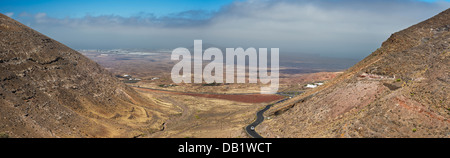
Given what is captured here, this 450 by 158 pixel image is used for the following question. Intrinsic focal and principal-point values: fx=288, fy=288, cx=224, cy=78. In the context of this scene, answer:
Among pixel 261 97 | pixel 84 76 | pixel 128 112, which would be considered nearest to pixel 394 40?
pixel 261 97

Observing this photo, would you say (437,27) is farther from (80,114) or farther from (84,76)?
Answer: (84,76)

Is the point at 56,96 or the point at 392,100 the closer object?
the point at 392,100

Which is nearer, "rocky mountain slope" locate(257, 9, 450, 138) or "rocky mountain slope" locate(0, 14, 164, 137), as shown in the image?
"rocky mountain slope" locate(257, 9, 450, 138)

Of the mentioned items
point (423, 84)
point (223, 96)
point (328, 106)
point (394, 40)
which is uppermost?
point (394, 40)

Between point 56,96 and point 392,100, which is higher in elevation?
point 392,100
